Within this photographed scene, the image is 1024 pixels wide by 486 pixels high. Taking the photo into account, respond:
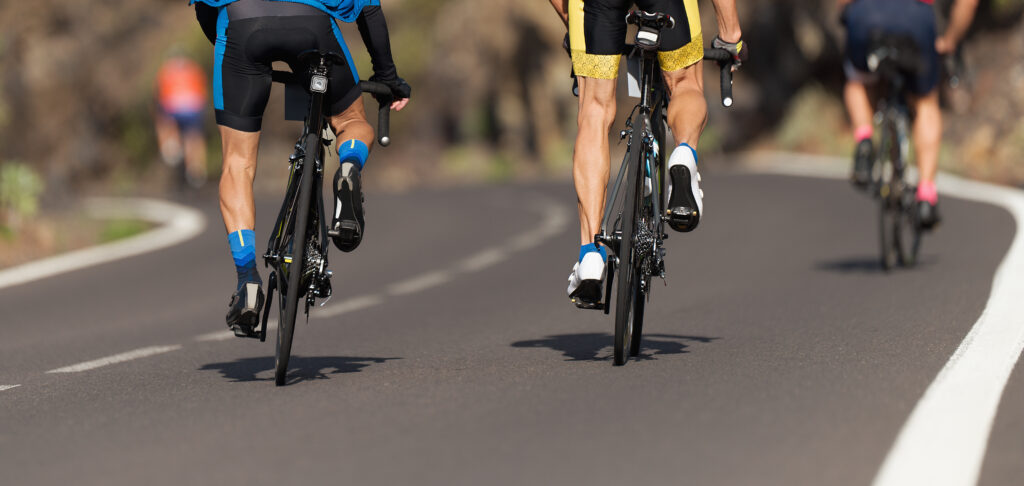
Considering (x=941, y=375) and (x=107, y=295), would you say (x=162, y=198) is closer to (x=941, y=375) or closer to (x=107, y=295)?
(x=107, y=295)

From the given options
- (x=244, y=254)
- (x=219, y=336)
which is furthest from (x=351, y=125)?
(x=219, y=336)

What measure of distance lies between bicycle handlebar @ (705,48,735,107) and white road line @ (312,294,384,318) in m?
3.95

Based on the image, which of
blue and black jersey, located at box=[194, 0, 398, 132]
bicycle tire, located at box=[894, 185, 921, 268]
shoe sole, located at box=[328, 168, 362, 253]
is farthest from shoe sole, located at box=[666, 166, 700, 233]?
bicycle tire, located at box=[894, 185, 921, 268]

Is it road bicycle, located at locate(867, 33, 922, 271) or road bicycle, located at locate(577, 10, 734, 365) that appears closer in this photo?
road bicycle, located at locate(577, 10, 734, 365)

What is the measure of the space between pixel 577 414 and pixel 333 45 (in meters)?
2.05

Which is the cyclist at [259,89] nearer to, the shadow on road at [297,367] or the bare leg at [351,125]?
the bare leg at [351,125]

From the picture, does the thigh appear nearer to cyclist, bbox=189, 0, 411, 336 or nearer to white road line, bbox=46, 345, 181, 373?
cyclist, bbox=189, 0, 411, 336

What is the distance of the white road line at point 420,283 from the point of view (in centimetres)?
1204

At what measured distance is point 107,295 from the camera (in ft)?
40.3

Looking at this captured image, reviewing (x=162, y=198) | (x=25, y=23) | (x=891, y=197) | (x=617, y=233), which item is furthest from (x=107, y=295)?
(x=25, y=23)

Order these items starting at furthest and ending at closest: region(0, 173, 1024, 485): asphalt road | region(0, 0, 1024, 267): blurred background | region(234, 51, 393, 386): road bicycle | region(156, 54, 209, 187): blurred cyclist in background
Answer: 1. region(0, 0, 1024, 267): blurred background
2. region(156, 54, 209, 187): blurred cyclist in background
3. region(234, 51, 393, 386): road bicycle
4. region(0, 173, 1024, 485): asphalt road

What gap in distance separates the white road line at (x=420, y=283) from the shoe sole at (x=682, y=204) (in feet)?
17.1

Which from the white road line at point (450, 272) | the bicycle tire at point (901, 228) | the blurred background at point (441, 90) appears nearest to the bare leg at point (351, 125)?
the white road line at point (450, 272)

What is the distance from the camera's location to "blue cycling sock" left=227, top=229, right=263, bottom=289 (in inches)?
271
